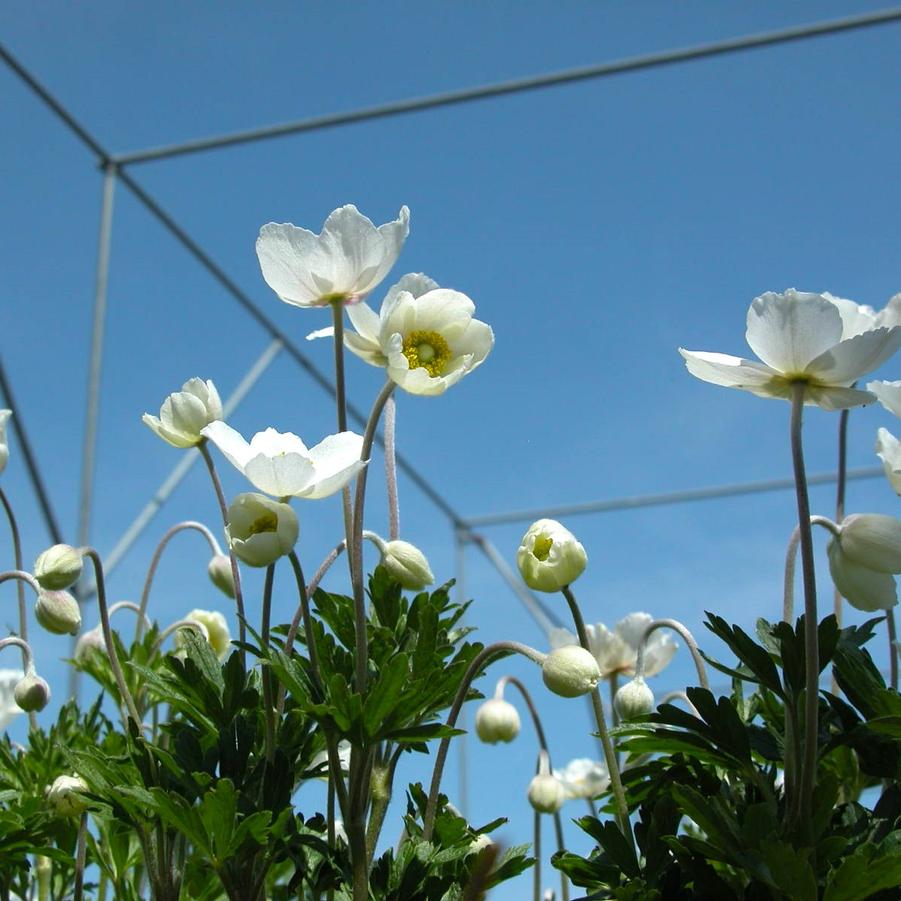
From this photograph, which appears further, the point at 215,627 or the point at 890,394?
the point at 215,627

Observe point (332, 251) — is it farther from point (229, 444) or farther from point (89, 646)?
point (89, 646)

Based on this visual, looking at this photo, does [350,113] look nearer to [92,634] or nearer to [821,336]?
[92,634]

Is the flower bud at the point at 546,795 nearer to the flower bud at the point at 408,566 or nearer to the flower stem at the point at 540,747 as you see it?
the flower stem at the point at 540,747

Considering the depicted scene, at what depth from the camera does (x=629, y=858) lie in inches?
31.9

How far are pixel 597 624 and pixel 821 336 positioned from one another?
751 millimetres

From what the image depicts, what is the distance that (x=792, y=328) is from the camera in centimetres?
81

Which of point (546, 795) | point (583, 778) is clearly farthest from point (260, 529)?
point (583, 778)

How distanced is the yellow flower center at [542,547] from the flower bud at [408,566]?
10 cm

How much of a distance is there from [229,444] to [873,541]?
442mm

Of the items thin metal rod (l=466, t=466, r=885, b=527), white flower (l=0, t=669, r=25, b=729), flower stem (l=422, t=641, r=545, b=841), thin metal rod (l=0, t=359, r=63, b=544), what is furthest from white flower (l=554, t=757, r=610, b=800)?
thin metal rod (l=466, t=466, r=885, b=527)

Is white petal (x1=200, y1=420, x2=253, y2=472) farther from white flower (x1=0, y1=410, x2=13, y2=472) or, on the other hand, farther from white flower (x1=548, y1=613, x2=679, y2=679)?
white flower (x1=548, y1=613, x2=679, y2=679)

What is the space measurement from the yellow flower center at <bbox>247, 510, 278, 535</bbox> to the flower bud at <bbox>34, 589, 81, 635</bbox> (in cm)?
36

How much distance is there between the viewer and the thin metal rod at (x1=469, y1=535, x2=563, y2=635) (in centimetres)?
811

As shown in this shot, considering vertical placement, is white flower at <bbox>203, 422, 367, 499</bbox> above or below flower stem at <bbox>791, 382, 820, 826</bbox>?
above
